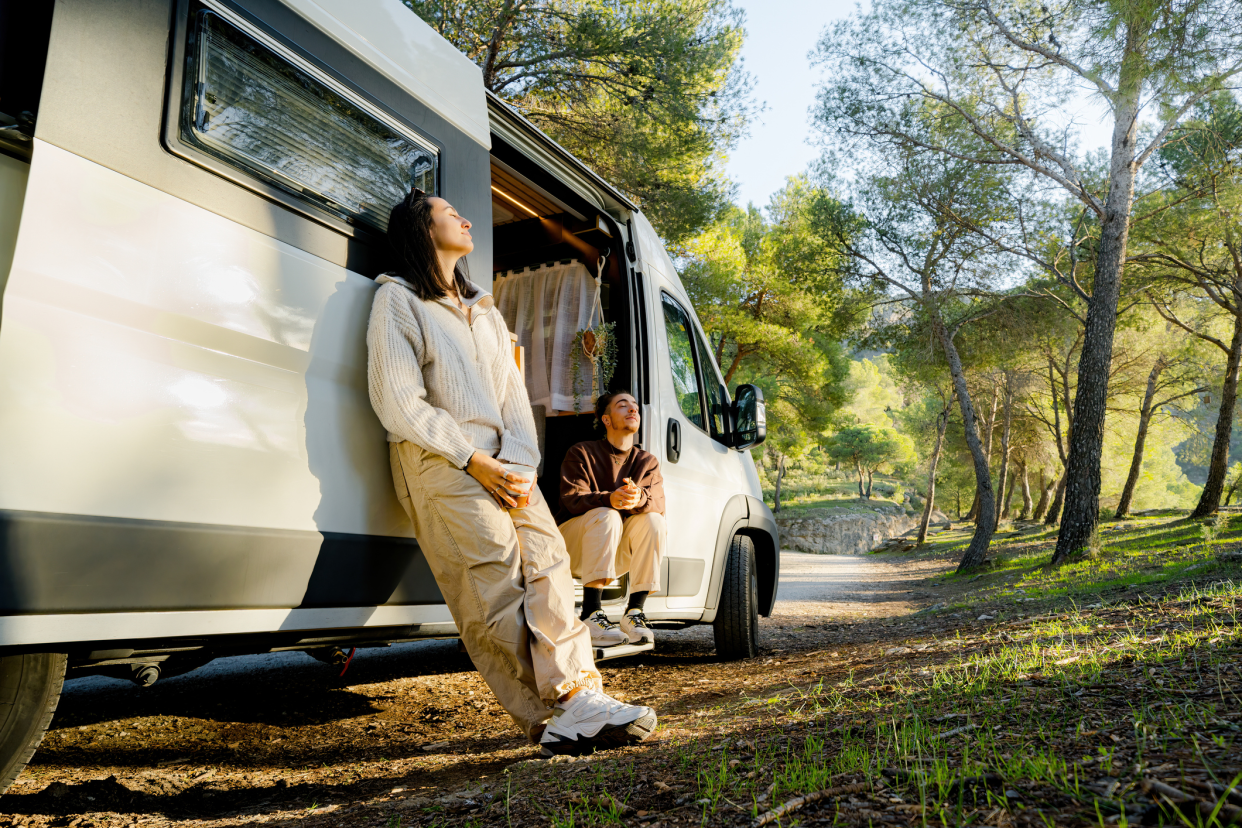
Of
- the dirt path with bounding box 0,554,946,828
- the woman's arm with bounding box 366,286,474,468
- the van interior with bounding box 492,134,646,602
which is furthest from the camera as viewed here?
the van interior with bounding box 492,134,646,602

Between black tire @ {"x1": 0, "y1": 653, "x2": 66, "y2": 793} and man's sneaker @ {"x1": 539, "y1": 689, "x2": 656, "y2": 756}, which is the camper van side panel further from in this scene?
man's sneaker @ {"x1": 539, "y1": 689, "x2": 656, "y2": 756}

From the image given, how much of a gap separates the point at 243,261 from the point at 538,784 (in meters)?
1.64

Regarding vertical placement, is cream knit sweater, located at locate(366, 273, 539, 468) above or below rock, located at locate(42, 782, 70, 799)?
above

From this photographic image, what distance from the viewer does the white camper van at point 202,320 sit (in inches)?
63.5

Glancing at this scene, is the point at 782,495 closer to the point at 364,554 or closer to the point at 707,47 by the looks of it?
the point at 707,47

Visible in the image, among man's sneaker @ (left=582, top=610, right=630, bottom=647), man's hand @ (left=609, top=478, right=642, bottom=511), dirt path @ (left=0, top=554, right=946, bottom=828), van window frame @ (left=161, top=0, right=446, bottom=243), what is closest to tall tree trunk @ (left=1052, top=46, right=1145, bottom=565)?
dirt path @ (left=0, top=554, right=946, bottom=828)

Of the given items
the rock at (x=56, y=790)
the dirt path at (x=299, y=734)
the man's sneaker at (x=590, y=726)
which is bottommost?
the dirt path at (x=299, y=734)

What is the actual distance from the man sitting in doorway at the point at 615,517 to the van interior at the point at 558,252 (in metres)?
0.18

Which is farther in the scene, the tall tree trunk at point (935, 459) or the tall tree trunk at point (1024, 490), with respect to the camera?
the tall tree trunk at point (1024, 490)

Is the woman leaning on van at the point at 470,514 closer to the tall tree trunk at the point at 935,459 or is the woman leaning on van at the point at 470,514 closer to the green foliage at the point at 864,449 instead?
the tall tree trunk at the point at 935,459

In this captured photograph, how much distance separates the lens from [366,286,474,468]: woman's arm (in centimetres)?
237

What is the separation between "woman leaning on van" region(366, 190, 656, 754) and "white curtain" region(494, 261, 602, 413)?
7.10ft

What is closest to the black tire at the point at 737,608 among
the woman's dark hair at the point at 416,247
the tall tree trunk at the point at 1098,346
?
the woman's dark hair at the point at 416,247

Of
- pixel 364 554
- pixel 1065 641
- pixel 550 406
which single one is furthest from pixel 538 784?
pixel 550 406
